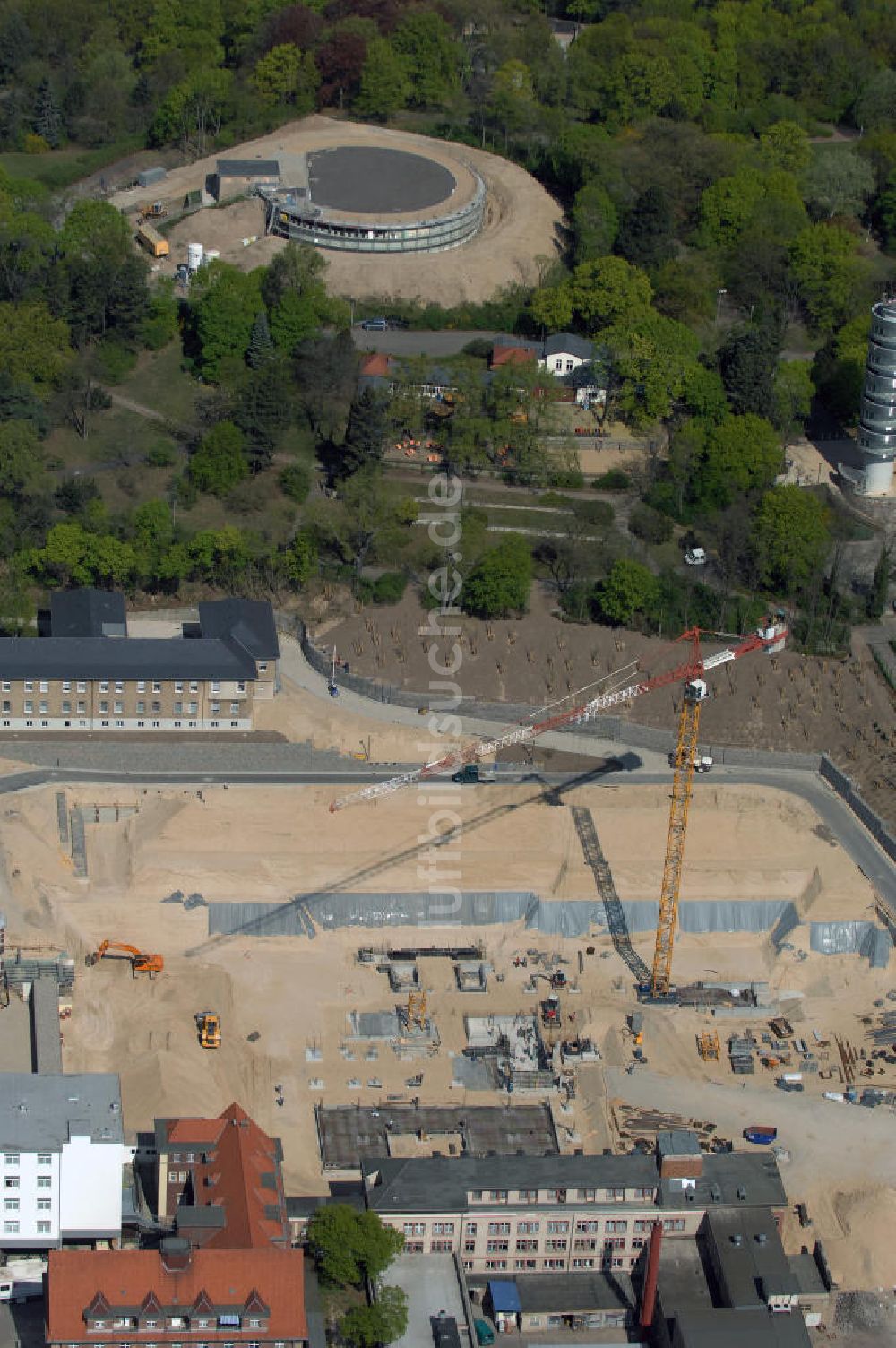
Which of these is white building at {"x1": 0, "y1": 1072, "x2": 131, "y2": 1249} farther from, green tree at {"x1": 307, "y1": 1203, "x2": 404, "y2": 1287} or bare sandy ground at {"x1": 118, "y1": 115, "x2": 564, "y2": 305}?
bare sandy ground at {"x1": 118, "y1": 115, "x2": 564, "y2": 305}

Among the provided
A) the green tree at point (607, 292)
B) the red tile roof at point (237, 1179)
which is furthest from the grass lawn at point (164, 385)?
the red tile roof at point (237, 1179)

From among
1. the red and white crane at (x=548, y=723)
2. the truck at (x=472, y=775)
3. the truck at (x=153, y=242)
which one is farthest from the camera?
the truck at (x=153, y=242)

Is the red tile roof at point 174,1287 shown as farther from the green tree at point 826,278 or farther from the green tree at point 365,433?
the green tree at point 826,278

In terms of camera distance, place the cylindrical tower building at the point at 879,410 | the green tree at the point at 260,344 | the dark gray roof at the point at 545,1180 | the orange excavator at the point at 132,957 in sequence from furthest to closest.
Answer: the green tree at the point at 260,344 → the cylindrical tower building at the point at 879,410 → the orange excavator at the point at 132,957 → the dark gray roof at the point at 545,1180

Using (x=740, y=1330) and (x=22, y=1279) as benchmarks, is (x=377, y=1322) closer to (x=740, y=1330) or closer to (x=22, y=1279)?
(x=740, y=1330)

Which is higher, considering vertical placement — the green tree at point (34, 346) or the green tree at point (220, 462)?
the green tree at point (34, 346)

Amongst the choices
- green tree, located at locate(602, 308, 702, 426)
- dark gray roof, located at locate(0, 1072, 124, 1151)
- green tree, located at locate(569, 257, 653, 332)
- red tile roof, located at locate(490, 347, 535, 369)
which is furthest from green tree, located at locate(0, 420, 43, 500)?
dark gray roof, located at locate(0, 1072, 124, 1151)

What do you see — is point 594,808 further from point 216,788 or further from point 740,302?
point 740,302
